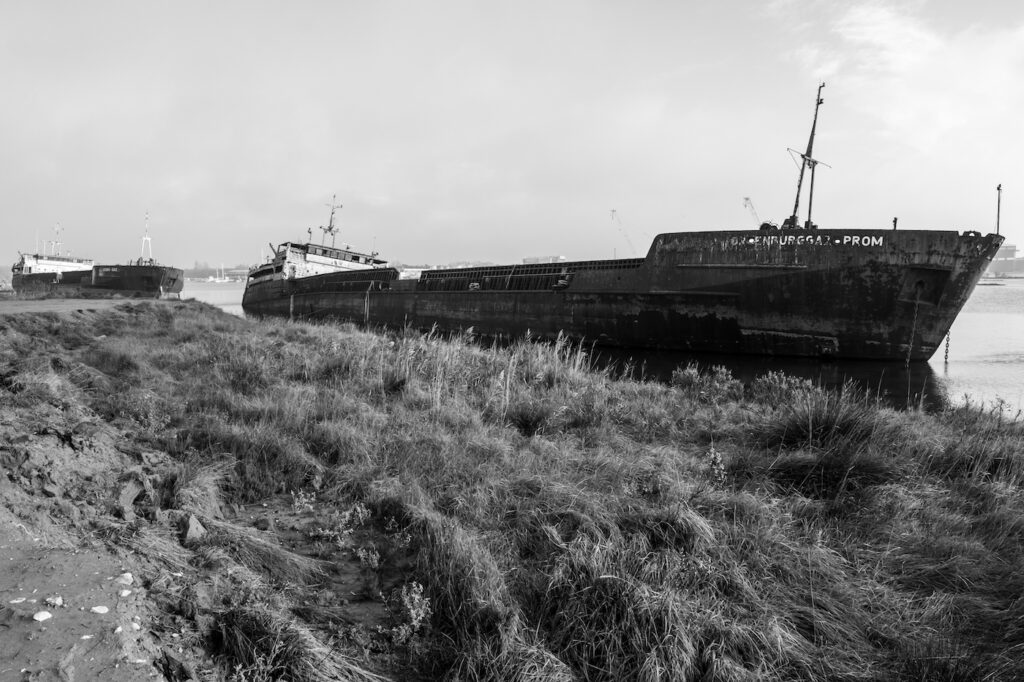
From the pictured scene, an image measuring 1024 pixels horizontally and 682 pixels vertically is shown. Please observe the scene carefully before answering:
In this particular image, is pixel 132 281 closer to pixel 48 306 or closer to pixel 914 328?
pixel 48 306

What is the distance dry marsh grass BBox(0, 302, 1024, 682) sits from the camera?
247 cm

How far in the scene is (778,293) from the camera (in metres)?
15.8

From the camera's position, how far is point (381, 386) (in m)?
6.90

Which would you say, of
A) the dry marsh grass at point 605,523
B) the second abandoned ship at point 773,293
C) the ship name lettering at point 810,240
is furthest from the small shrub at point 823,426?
the ship name lettering at point 810,240

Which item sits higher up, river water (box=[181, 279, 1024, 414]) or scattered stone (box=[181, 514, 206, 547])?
river water (box=[181, 279, 1024, 414])

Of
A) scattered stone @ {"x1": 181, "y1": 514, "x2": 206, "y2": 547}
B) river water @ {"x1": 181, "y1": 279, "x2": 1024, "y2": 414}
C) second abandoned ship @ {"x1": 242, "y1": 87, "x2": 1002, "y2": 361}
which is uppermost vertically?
second abandoned ship @ {"x1": 242, "y1": 87, "x2": 1002, "y2": 361}

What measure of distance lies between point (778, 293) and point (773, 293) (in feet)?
0.43

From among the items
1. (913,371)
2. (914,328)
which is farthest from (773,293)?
(913,371)

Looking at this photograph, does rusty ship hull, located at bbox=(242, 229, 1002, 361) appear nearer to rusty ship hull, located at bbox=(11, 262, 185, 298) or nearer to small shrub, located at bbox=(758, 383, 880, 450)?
small shrub, located at bbox=(758, 383, 880, 450)

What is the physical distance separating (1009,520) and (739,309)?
1324 centimetres

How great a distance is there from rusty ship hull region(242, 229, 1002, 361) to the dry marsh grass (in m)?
9.46

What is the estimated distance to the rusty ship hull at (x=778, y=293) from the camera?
14734 mm

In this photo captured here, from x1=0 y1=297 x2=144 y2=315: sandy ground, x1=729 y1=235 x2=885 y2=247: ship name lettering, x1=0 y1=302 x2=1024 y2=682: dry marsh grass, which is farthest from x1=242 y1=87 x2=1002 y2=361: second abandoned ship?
x1=0 y1=297 x2=144 y2=315: sandy ground

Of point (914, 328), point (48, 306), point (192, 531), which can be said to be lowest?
point (192, 531)
